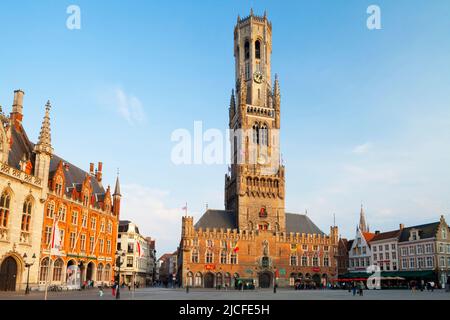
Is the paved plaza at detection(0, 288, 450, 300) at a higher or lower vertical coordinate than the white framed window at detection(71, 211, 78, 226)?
lower

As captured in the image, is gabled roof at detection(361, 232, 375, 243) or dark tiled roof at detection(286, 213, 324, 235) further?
gabled roof at detection(361, 232, 375, 243)

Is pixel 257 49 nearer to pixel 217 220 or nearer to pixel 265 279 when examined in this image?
pixel 217 220

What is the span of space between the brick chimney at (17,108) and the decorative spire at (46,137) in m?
3.38

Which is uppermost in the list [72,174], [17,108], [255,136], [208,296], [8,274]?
[255,136]

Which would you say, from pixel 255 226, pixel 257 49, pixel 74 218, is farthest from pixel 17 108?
pixel 257 49

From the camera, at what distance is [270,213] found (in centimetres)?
8200

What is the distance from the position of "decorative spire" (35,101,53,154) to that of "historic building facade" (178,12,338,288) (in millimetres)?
35297

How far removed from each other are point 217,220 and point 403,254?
35.9 meters

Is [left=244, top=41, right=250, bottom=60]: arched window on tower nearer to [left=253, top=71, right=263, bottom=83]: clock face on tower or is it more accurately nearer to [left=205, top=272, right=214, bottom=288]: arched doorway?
[left=253, top=71, right=263, bottom=83]: clock face on tower

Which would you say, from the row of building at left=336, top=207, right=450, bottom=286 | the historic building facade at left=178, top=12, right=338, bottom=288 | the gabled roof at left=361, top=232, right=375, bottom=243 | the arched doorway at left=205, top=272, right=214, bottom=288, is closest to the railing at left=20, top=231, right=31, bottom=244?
the historic building facade at left=178, top=12, right=338, bottom=288

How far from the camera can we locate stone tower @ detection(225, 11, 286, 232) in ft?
268

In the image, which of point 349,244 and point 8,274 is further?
point 349,244

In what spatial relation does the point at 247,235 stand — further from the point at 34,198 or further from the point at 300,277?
the point at 34,198

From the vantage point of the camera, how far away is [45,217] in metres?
44.9
